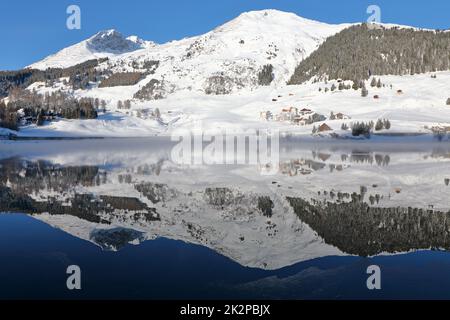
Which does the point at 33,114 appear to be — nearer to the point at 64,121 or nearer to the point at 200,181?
A: the point at 64,121

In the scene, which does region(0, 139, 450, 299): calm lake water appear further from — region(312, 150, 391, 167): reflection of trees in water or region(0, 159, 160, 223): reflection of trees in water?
region(312, 150, 391, 167): reflection of trees in water

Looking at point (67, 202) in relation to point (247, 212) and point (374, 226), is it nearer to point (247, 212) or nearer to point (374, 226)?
point (247, 212)

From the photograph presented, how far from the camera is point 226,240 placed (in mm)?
18281

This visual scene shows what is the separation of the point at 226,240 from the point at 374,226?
6.09 m

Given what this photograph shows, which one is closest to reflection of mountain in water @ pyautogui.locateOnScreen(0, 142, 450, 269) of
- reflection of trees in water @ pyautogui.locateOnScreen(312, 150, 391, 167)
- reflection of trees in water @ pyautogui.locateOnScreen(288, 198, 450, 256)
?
reflection of trees in water @ pyautogui.locateOnScreen(288, 198, 450, 256)

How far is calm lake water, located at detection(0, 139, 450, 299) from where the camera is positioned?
12.6 meters

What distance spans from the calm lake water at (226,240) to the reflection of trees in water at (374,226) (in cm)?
5

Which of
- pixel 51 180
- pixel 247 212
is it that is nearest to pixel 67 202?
pixel 247 212

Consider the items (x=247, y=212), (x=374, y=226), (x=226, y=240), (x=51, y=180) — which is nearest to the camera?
(x=226, y=240)

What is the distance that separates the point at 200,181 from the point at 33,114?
175 m

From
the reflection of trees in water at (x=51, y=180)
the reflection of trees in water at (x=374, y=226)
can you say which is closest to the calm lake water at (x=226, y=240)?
the reflection of trees in water at (x=374, y=226)

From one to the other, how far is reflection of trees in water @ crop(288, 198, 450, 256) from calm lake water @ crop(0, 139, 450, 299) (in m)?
0.05

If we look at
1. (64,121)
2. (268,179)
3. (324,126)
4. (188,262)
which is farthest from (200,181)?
(64,121)

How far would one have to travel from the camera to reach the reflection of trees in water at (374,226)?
16.9 metres
